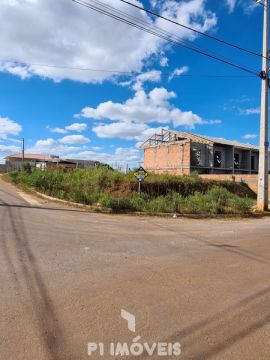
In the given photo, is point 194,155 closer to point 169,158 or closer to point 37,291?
point 169,158

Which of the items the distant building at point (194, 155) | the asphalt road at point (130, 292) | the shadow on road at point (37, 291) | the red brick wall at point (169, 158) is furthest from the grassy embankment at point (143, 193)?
the distant building at point (194, 155)

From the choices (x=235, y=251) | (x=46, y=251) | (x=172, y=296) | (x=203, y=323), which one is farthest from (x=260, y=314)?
(x=46, y=251)

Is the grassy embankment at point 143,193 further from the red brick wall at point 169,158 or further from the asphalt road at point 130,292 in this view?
the red brick wall at point 169,158

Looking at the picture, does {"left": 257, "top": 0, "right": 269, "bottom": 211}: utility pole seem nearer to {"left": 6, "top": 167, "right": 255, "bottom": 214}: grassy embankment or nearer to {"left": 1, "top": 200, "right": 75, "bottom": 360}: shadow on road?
{"left": 6, "top": 167, "right": 255, "bottom": 214}: grassy embankment

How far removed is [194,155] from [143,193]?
24694 millimetres

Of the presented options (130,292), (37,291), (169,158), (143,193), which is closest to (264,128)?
(143,193)

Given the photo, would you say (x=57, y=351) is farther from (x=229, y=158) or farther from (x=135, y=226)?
(x=229, y=158)

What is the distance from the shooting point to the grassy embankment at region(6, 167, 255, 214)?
15.8 meters

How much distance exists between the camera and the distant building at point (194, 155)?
40972mm

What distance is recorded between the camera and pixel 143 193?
1797 cm

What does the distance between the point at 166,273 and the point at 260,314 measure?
1.98 meters

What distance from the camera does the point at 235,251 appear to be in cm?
809

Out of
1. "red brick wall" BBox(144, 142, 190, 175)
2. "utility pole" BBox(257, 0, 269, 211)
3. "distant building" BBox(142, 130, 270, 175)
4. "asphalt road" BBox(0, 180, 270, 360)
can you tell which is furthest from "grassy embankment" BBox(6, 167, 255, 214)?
"distant building" BBox(142, 130, 270, 175)

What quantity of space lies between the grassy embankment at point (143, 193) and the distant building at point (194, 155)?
18.0 m
